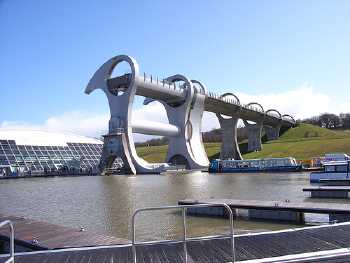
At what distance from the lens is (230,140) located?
96.0 m

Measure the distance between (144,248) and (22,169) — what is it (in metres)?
69.3

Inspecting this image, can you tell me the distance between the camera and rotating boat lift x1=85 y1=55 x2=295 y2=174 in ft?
205

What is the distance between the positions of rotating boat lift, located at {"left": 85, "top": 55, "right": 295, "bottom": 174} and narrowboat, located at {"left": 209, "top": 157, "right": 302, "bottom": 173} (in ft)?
23.9

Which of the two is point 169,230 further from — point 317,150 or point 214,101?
point 317,150

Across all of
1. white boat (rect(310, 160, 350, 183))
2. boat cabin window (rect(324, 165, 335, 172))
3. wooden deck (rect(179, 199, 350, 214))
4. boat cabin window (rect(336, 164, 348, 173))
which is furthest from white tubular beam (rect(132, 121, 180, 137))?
wooden deck (rect(179, 199, 350, 214))

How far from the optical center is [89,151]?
87.5 metres

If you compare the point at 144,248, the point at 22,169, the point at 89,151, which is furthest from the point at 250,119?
the point at 144,248

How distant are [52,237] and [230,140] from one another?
284 feet

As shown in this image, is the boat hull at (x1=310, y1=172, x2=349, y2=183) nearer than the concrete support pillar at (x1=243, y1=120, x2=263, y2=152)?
Yes

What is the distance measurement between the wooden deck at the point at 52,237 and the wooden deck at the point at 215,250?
134 cm

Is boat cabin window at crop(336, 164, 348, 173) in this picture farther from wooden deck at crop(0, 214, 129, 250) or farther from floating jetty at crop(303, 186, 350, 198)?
wooden deck at crop(0, 214, 129, 250)

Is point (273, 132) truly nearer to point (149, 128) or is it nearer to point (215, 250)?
point (149, 128)

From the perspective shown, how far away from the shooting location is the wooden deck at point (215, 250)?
797 centimetres

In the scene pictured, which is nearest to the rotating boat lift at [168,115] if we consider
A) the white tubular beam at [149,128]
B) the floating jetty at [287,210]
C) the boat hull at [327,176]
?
the white tubular beam at [149,128]
